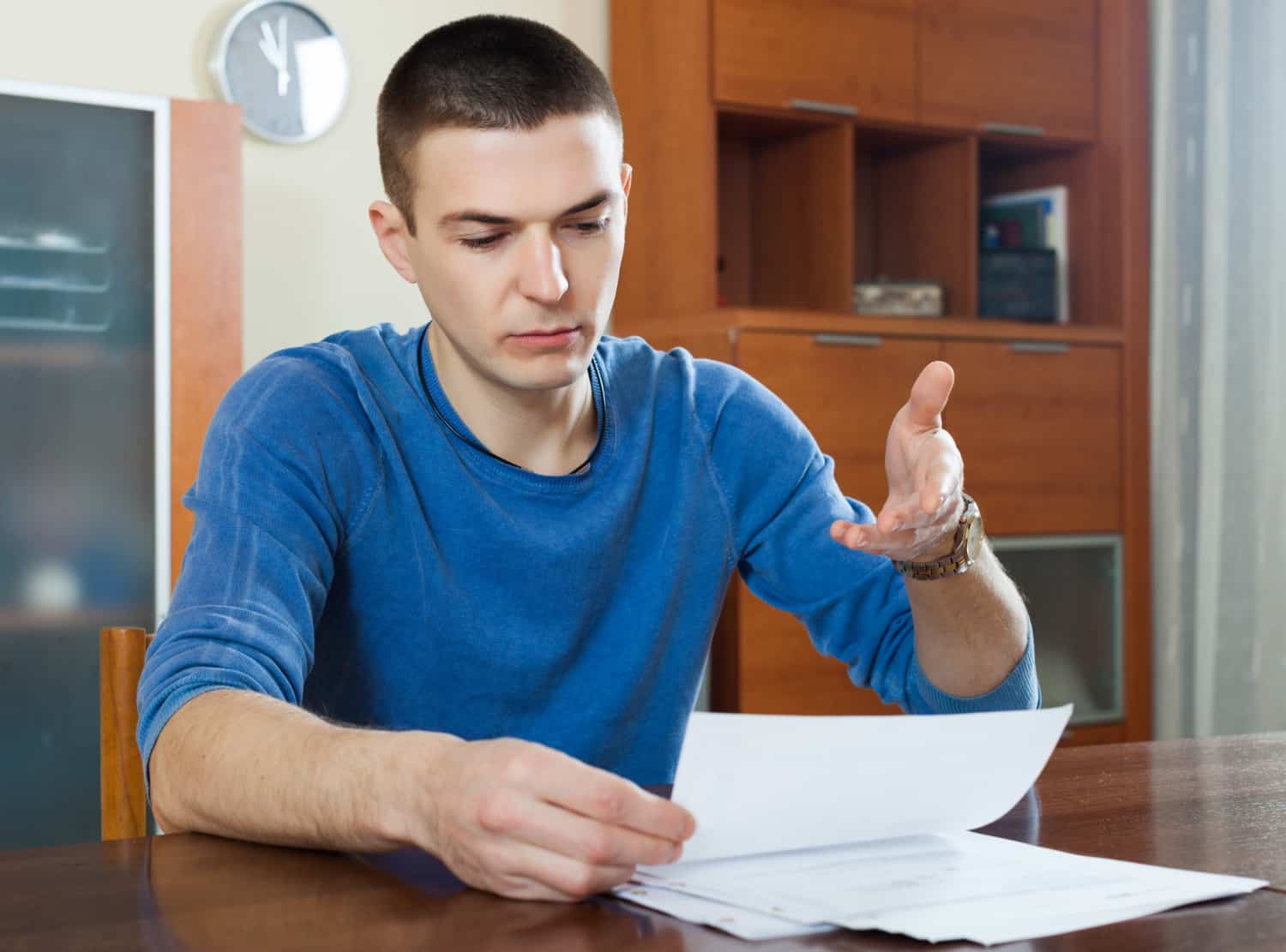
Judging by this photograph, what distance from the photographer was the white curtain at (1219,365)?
351cm

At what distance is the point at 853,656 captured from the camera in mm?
1490

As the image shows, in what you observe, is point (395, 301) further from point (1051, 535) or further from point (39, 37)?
point (1051, 535)

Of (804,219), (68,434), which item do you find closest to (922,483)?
(68,434)

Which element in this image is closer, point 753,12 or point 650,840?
point 650,840

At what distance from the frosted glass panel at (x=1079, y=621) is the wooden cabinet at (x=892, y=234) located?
26mm

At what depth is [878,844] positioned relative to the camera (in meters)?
0.88

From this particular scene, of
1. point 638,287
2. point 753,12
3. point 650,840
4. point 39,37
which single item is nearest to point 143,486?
point 39,37

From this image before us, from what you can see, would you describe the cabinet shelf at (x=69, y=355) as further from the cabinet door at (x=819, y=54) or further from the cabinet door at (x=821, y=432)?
the cabinet door at (x=819, y=54)

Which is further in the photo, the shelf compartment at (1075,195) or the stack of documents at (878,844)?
the shelf compartment at (1075,195)

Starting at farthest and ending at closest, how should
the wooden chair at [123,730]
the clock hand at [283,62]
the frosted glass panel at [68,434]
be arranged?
1. the clock hand at [283,62]
2. the frosted glass panel at [68,434]
3. the wooden chair at [123,730]

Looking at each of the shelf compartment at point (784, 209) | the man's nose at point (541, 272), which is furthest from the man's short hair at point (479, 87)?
the shelf compartment at point (784, 209)

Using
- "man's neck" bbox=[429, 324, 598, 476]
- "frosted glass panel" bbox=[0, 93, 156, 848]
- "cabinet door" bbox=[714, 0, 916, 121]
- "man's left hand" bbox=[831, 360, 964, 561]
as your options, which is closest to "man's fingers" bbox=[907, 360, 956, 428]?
"man's left hand" bbox=[831, 360, 964, 561]

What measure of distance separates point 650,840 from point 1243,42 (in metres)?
3.39

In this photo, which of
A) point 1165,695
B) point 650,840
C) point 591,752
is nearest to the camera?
point 650,840
